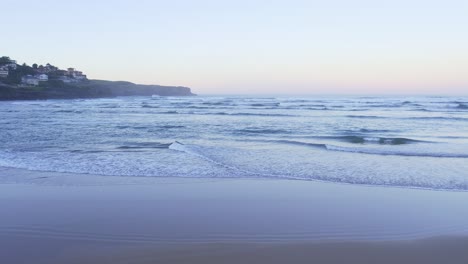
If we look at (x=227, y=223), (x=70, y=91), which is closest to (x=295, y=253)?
(x=227, y=223)

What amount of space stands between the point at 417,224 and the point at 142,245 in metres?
3.91

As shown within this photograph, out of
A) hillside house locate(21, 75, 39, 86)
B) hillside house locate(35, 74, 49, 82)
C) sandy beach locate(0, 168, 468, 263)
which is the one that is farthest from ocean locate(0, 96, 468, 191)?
hillside house locate(35, 74, 49, 82)

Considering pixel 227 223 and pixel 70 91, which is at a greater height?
pixel 70 91

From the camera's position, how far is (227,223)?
18.6 ft

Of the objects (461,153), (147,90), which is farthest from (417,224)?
(147,90)

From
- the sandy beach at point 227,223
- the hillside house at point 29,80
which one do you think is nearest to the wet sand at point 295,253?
the sandy beach at point 227,223

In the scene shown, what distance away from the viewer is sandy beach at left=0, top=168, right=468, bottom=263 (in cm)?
454

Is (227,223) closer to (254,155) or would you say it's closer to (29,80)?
(254,155)

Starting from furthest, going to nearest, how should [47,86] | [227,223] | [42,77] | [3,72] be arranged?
[42,77], [3,72], [47,86], [227,223]

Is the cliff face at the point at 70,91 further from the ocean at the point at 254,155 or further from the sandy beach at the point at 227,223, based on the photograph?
the sandy beach at the point at 227,223

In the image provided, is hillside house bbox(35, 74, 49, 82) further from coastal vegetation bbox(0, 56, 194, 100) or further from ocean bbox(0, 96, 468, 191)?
ocean bbox(0, 96, 468, 191)

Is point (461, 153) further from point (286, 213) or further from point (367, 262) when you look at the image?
point (367, 262)

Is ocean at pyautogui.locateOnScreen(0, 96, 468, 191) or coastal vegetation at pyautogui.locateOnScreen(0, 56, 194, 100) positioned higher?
coastal vegetation at pyautogui.locateOnScreen(0, 56, 194, 100)

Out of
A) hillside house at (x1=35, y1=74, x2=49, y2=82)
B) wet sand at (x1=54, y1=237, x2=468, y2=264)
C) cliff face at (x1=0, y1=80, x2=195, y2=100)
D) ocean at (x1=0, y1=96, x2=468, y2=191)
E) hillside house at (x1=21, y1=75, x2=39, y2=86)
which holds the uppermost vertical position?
hillside house at (x1=35, y1=74, x2=49, y2=82)
